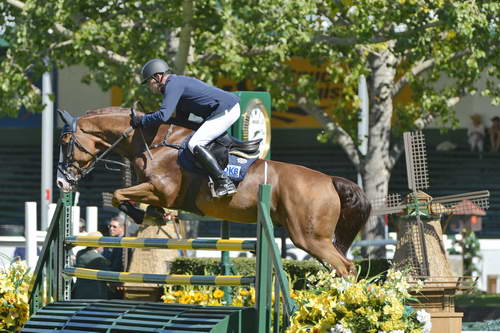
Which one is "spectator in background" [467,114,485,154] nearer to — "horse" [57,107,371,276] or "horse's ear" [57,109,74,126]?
"horse" [57,107,371,276]

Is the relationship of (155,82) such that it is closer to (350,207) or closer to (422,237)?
(350,207)

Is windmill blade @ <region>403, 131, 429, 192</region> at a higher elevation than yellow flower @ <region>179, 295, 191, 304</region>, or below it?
higher

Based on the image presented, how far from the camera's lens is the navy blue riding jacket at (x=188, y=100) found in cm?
901

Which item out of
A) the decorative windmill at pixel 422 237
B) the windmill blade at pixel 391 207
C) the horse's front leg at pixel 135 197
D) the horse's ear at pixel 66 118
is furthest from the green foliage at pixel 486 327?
the horse's ear at pixel 66 118

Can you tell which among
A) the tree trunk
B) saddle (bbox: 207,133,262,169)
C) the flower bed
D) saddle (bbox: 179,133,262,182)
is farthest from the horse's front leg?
the tree trunk

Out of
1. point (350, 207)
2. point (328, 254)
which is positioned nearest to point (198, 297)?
point (328, 254)

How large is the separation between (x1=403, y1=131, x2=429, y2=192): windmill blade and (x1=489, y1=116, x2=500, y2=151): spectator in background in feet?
39.4

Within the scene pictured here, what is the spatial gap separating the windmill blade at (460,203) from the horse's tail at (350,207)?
247 centimetres

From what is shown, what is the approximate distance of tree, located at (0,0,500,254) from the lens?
1598cm

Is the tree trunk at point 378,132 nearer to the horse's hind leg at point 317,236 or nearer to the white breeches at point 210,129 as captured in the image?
the horse's hind leg at point 317,236

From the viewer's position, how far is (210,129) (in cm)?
935

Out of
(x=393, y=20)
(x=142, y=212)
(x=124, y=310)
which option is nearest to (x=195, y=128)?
(x=142, y=212)

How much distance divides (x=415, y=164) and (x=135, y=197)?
5.26 metres

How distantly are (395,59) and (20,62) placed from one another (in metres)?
6.37
